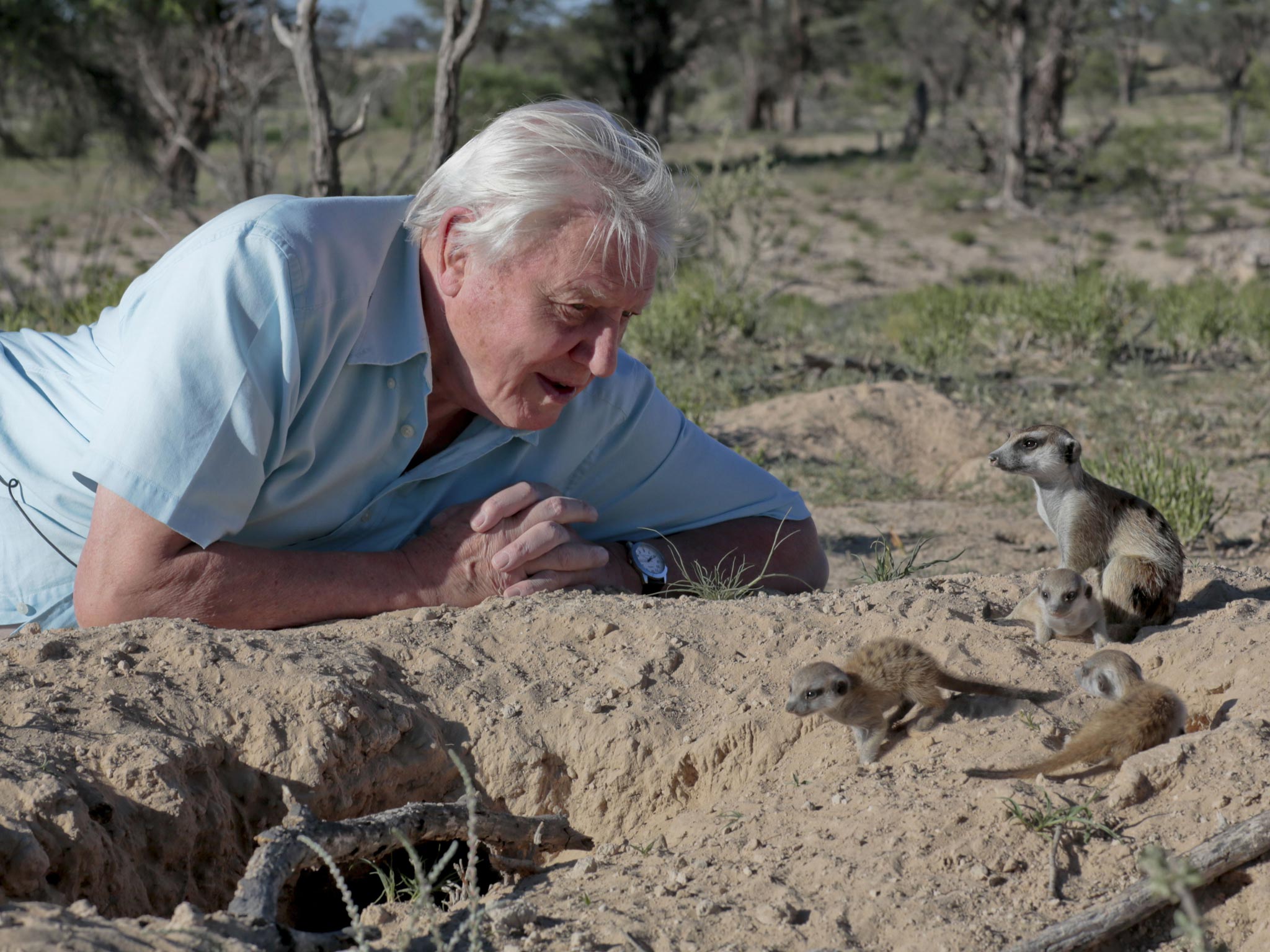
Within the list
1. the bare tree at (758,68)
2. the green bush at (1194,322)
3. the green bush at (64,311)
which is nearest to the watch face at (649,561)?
the green bush at (64,311)

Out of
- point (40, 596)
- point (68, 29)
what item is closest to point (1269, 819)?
point (40, 596)

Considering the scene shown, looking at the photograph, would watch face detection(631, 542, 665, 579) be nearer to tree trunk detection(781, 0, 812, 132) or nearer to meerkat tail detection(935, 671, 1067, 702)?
meerkat tail detection(935, 671, 1067, 702)

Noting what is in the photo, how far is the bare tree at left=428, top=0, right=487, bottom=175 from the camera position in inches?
291

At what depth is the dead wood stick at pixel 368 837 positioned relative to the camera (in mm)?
2033

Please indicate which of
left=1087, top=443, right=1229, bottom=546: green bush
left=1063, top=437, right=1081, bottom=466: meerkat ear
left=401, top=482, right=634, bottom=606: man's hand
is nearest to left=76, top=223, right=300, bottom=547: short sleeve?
left=401, top=482, right=634, bottom=606: man's hand

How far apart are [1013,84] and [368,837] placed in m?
21.5

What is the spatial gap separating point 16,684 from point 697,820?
1.40 meters

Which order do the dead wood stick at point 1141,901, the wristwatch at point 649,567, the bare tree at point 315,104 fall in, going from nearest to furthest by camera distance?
the dead wood stick at point 1141,901, the wristwatch at point 649,567, the bare tree at point 315,104

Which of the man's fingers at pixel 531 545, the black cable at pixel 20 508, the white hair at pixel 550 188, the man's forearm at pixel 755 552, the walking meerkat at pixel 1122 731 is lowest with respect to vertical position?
the man's forearm at pixel 755 552

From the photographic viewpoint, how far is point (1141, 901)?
2.05 meters

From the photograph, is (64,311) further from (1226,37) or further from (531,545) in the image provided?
(1226,37)

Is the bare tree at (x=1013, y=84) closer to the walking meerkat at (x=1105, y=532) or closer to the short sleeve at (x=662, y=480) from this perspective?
the short sleeve at (x=662, y=480)

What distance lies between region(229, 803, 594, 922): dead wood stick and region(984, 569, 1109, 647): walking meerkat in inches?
47.5

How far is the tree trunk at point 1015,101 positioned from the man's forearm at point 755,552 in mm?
19390
